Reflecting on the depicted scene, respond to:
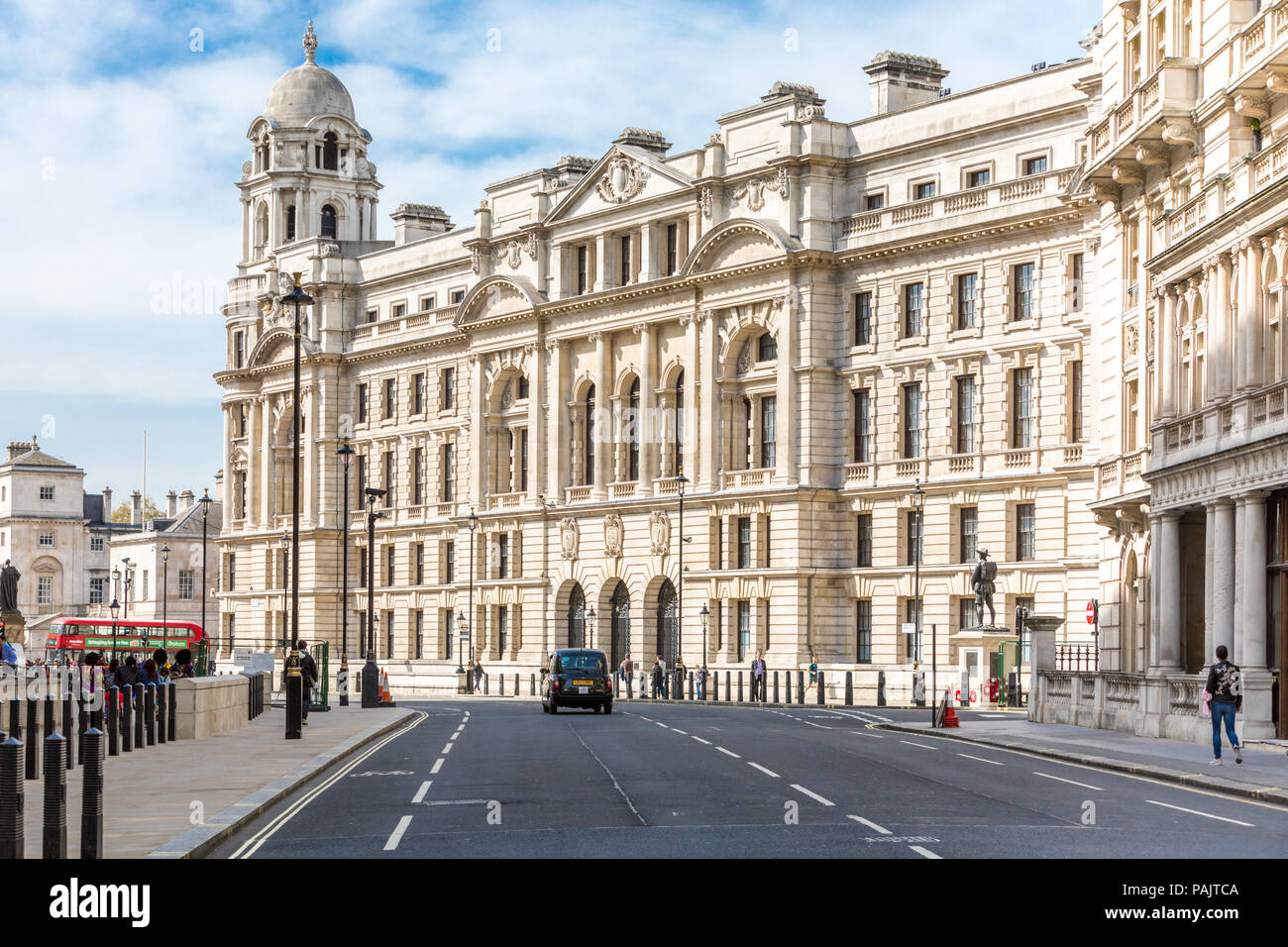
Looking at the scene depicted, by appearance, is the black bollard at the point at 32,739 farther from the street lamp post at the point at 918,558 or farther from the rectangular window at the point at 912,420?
the rectangular window at the point at 912,420

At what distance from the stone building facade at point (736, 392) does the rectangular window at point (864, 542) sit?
101 millimetres

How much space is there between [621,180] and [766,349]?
1174 centimetres

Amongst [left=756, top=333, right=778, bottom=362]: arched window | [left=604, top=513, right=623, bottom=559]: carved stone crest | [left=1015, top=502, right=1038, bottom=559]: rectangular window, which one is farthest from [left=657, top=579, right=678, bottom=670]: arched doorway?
[left=1015, top=502, right=1038, bottom=559]: rectangular window

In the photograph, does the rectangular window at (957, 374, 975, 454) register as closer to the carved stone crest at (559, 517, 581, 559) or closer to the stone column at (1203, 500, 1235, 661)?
the carved stone crest at (559, 517, 581, 559)

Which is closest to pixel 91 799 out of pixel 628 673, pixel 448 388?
pixel 628 673

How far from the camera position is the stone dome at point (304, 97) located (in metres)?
111

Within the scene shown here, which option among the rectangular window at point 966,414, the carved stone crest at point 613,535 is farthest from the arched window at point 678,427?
the rectangular window at point 966,414

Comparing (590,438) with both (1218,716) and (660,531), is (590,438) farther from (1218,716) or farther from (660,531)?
(1218,716)

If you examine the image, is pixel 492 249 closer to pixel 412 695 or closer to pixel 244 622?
pixel 412 695

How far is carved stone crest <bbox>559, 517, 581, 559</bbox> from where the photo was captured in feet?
284

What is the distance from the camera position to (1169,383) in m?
40.7

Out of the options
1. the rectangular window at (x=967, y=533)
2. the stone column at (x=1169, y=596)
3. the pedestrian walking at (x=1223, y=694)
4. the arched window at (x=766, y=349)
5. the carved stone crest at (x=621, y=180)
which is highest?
the carved stone crest at (x=621, y=180)

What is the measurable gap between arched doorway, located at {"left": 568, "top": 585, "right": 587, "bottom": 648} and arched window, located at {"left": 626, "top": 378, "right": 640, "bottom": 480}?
6.32m
